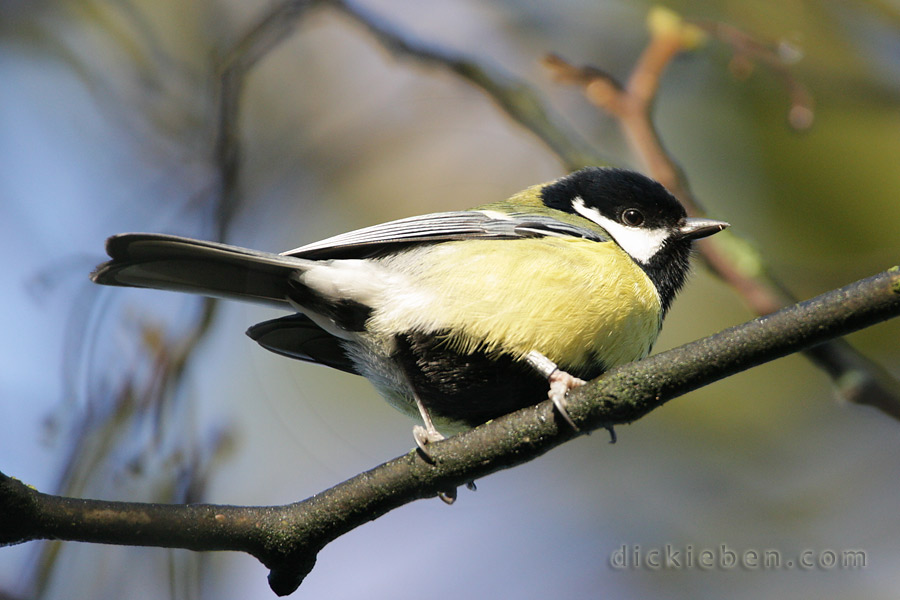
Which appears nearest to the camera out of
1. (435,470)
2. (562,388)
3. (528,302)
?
(435,470)

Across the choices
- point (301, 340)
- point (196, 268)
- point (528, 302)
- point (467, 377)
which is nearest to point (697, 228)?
point (528, 302)

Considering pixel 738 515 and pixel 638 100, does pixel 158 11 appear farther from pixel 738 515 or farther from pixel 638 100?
pixel 738 515

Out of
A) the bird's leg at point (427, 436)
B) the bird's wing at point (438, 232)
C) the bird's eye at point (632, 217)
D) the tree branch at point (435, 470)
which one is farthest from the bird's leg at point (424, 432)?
the bird's eye at point (632, 217)

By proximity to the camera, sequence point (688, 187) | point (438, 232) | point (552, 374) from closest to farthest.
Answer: point (552, 374) → point (438, 232) → point (688, 187)

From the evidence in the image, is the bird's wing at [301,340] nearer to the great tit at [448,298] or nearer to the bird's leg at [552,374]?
the great tit at [448,298]

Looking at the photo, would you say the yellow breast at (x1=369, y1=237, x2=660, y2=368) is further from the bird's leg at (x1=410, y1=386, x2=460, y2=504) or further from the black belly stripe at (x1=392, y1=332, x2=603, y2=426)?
the bird's leg at (x1=410, y1=386, x2=460, y2=504)

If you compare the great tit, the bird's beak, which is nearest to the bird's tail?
the great tit

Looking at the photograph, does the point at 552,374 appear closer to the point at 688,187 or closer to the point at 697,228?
the point at 697,228

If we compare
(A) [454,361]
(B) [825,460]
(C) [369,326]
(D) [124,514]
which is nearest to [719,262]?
(A) [454,361]
